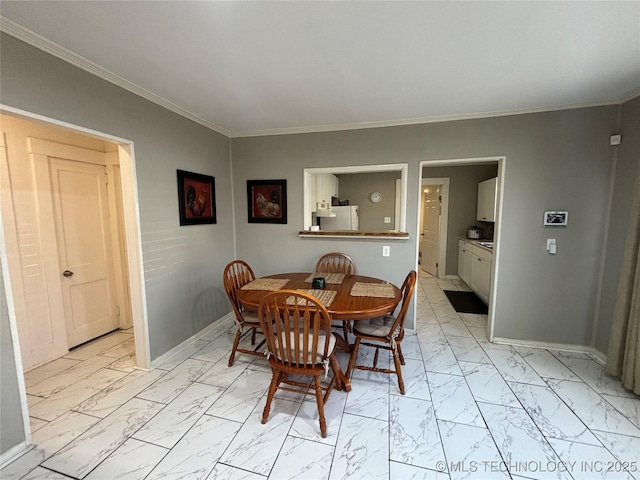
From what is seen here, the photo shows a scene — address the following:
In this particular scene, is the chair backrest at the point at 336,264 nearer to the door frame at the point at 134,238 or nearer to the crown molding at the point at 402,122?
the crown molding at the point at 402,122

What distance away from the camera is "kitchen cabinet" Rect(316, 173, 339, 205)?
3747mm

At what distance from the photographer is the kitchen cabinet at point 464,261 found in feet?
15.1

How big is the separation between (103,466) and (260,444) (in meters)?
0.86

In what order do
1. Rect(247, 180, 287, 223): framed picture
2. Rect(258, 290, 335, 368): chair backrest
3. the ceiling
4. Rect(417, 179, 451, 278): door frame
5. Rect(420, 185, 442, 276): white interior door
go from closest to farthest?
1. the ceiling
2. Rect(258, 290, 335, 368): chair backrest
3. Rect(247, 180, 287, 223): framed picture
4. Rect(417, 179, 451, 278): door frame
5. Rect(420, 185, 442, 276): white interior door

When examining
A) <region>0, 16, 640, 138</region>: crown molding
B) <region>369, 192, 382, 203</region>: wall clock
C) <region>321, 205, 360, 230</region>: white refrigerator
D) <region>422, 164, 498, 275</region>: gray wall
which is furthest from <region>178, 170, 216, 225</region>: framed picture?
<region>422, 164, 498, 275</region>: gray wall

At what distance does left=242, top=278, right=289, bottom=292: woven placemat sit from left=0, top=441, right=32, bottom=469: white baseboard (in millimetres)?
1573

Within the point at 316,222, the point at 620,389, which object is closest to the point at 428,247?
the point at 316,222

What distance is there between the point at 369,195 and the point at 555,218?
3.30 m

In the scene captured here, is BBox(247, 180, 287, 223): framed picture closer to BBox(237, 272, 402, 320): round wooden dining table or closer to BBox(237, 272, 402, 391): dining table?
BBox(237, 272, 402, 391): dining table

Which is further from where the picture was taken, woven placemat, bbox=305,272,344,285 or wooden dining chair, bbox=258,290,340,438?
woven placemat, bbox=305,272,344,285

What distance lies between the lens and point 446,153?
280 centimetres

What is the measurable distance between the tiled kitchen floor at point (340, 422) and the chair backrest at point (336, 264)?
45.5 inches

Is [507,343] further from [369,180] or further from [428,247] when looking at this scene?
[369,180]

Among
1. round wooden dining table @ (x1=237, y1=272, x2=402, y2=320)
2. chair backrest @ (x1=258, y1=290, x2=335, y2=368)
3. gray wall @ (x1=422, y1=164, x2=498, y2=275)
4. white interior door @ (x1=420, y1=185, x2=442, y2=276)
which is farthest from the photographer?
white interior door @ (x1=420, y1=185, x2=442, y2=276)
